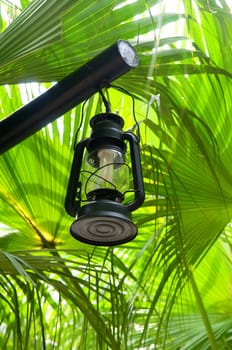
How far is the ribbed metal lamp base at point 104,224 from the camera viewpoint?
0.73m

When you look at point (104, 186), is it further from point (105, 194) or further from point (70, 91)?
point (70, 91)

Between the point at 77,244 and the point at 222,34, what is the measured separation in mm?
659

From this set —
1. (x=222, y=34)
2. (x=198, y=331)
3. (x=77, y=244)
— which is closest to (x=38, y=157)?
(x=77, y=244)

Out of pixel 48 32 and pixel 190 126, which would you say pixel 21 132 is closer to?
pixel 48 32

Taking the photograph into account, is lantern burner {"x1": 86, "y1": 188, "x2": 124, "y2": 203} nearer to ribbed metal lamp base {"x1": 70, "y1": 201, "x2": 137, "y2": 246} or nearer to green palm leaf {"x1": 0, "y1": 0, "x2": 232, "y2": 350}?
ribbed metal lamp base {"x1": 70, "y1": 201, "x2": 137, "y2": 246}

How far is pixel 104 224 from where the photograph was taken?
2.44ft

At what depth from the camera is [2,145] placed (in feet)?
2.91

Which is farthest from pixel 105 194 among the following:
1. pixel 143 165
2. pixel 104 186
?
pixel 143 165

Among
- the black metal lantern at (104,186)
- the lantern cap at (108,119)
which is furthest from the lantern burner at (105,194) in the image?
the lantern cap at (108,119)

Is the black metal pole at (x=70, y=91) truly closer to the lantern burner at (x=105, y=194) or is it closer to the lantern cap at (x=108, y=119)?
the lantern cap at (x=108, y=119)

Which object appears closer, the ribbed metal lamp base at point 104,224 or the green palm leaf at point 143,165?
the ribbed metal lamp base at point 104,224

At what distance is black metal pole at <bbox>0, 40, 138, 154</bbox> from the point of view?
0.78 meters

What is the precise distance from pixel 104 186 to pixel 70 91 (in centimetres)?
17

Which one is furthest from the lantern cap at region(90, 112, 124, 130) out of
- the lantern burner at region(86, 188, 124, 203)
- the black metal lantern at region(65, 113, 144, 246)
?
the lantern burner at region(86, 188, 124, 203)
